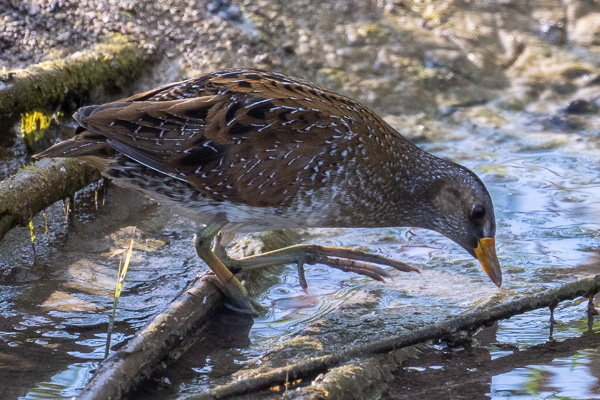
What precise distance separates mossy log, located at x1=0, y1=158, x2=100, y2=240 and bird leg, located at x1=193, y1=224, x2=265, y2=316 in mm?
1274

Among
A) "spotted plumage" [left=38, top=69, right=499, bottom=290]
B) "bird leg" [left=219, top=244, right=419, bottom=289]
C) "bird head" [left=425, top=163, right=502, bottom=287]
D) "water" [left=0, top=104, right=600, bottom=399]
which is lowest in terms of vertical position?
"water" [left=0, top=104, right=600, bottom=399]

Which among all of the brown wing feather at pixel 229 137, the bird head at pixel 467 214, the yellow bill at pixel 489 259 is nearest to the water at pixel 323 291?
the yellow bill at pixel 489 259

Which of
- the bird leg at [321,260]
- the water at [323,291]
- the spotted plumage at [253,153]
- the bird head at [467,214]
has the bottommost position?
the water at [323,291]

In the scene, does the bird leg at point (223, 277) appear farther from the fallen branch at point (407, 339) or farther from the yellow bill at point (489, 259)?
the yellow bill at point (489, 259)

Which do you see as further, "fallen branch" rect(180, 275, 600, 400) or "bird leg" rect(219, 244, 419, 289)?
"bird leg" rect(219, 244, 419, 289)

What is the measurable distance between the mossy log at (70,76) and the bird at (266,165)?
168cm

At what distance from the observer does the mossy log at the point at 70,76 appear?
243 inches

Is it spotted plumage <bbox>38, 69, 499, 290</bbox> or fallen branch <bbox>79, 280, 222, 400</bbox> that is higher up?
spotted plumage <bbox>38, 69, 499, 290</bbox>

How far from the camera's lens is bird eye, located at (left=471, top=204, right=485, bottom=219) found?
16.3 feet

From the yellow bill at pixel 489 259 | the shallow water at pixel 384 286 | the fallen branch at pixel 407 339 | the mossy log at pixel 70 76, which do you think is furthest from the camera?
the mossy log at pixel 70 76

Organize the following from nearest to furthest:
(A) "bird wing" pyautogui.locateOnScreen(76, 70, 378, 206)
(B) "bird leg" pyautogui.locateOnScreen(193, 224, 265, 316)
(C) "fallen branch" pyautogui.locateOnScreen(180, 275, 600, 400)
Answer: (C) "fallen branch" pyautogui.locateOnScreen(180, 275, 600, 400) → (A) "bird wing" pyautogui.locateOnScreen(76, 70, 378, 206) → (B) "bird leg" pyautogui.locateOnScreen(193, 224, 265, 316)

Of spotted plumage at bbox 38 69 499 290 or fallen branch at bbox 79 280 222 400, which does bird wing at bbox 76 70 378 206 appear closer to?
spotted plumage at bbox 38 69 499 290

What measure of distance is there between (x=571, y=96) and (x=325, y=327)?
462cm

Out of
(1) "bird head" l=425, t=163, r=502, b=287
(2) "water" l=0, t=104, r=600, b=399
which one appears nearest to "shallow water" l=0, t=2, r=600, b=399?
(2) "water" l=0, t=104, r=600, b=399
